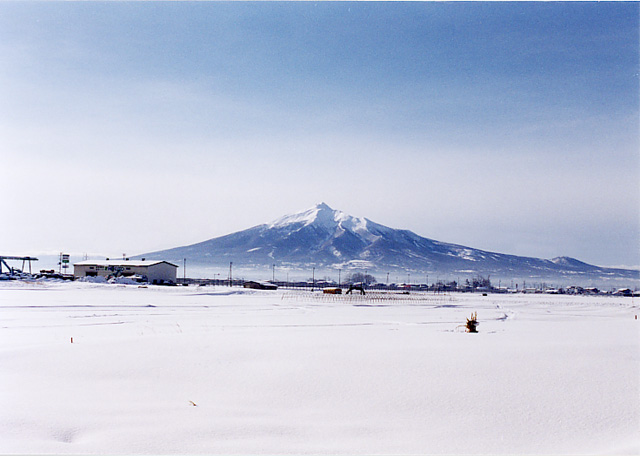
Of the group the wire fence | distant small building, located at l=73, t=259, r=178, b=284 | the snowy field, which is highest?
distant small building, located at l=73, t=259, r=178, b=284

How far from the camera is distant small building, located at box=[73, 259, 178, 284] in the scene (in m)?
94.6

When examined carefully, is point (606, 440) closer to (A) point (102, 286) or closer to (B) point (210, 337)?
(B) point (210, 337)

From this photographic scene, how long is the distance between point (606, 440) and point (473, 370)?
3849 mm

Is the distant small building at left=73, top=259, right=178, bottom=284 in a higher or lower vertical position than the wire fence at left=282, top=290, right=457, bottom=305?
higher

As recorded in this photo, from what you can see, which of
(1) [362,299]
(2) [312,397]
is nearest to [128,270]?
(1) [362,299]

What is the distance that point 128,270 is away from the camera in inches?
3752

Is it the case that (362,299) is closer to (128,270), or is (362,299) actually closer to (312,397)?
(128,270)

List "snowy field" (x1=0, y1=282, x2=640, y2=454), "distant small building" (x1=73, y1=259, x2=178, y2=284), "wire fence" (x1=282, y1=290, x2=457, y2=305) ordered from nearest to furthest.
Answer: "snowy field" (x1=0, y1=282, x2=640, y2=454), "wire fence" (x1=282, y1=290, x2=457, y2=305), "distant small building" (x1=73, y1=259, x2=178, y2=284)

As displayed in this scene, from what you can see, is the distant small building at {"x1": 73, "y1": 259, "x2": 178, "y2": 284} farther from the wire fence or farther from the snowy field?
the snowy field

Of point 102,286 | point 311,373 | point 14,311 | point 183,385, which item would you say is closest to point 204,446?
point 183,385

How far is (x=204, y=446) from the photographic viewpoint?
25.2ft

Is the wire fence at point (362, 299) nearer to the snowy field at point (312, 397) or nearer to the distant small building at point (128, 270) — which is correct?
the distant small building at point (128, 270)

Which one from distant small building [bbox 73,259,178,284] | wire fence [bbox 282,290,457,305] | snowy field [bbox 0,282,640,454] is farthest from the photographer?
distant small building [bbox 73,259,178,284]

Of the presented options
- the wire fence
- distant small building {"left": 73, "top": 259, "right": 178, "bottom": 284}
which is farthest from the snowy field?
distant small building {"left": 73, "top": 259, "right": 178, "bottom": 284}
